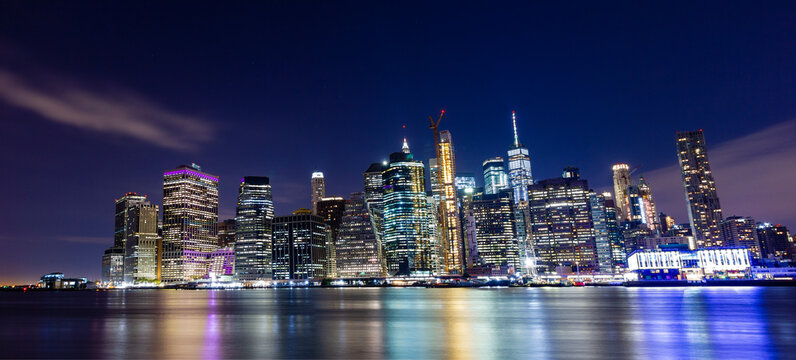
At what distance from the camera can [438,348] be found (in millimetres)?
35000

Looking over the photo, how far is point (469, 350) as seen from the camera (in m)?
33.9

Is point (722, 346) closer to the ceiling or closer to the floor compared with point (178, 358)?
closer to the floor

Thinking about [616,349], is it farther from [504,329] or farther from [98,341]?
[98,341]

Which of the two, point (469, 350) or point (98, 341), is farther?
point (98, 341)

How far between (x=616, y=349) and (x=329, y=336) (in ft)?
75.3

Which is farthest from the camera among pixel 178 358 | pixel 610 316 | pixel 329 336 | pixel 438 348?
pixel 610 316

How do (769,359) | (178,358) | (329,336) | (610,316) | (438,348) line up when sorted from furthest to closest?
(610,316) < (329,336) < (438,348) < (178,358) < (769,359)

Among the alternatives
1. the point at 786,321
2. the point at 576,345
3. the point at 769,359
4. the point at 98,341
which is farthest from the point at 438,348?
the point at 786,321

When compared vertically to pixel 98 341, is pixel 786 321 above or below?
below

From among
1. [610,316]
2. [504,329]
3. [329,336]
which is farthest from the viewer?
[610,316]

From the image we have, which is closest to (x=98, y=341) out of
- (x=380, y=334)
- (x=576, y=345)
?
(x=380, y=334)

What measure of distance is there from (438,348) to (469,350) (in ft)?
7.55

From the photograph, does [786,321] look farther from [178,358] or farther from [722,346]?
[178,358]

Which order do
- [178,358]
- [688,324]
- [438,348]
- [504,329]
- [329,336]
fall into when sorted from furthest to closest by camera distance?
[688,324], [504,329], [329,336], [438,348], [178,358]
